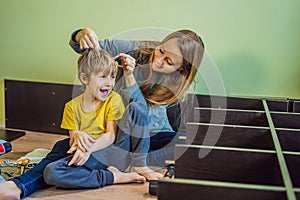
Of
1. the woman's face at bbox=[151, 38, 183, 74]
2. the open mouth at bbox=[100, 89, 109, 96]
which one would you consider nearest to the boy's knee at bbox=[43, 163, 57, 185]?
the open mouth at bbox=[100, 89, 109, 96]

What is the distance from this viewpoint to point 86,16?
2234 millimetres

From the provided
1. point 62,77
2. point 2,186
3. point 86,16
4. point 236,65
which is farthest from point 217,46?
point 2,186

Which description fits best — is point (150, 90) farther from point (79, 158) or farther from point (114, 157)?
point (79, 158)

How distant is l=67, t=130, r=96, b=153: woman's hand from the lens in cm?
160

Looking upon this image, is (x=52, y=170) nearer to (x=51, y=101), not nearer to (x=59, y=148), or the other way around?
(x=59, y=148)

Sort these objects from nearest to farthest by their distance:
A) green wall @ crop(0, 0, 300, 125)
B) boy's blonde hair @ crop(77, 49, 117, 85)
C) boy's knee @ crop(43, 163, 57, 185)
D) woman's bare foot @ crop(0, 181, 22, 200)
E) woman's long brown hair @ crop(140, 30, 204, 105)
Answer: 1. woman's bare foot @ crop(0, 181, 22, 200)
2. boy's knee @ crop(43, 163, 57, 185)
3. boy's blonde hair @ crop(77, 49, 117, 85)
4. woman's long brown hair @ crop(140, 30, 204, 105)
5. green wall @ crop(0, 0, 300, 125)

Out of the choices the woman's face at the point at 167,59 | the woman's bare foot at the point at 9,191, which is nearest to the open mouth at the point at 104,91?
the woman's face at the point at 167,59

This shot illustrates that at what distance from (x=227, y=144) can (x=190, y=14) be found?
104cm

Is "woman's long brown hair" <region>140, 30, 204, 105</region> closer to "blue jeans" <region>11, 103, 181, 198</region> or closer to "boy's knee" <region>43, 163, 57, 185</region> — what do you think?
"blue jeans" <region>11, 103, 181, 198</region>

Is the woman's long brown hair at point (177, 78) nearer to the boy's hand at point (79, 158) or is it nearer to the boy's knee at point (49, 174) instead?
the boy's hand at point (79, 158)

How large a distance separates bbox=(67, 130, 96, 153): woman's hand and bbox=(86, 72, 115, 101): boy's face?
0.16 m

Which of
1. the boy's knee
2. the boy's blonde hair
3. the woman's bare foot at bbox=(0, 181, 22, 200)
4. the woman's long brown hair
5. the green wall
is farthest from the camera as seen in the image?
the green wall

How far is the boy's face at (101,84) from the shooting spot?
1.67 meters

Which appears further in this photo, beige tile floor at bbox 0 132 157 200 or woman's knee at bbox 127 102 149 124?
woman's knee at bbox 127 102 149 124
